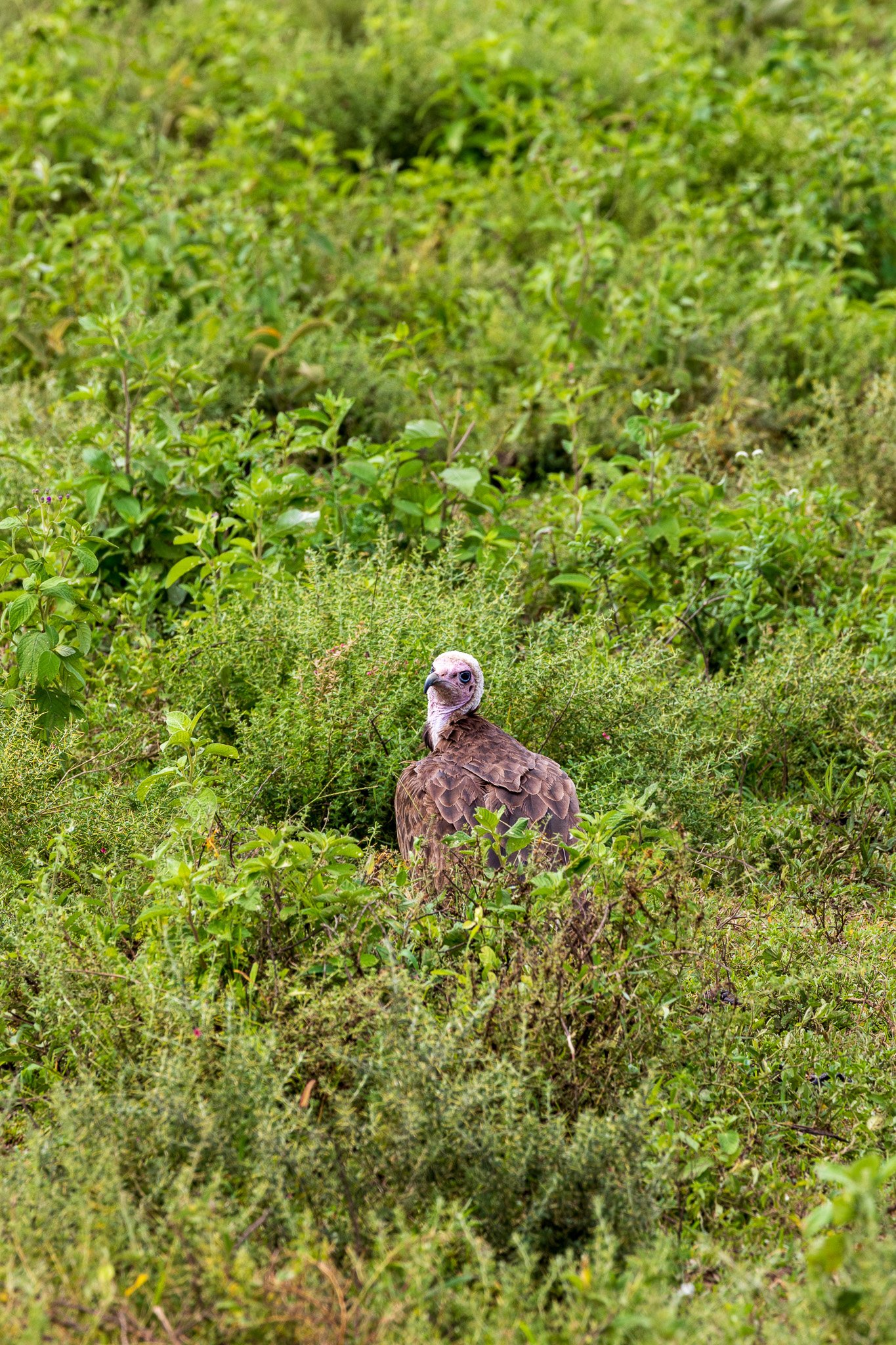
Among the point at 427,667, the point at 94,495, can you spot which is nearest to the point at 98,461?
the point at 94,495

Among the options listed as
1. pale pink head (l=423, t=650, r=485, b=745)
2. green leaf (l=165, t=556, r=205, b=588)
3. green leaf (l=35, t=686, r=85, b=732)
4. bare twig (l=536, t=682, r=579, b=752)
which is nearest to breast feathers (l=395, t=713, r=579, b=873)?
pale pink head (l=423, t=650, r=485, b=745)

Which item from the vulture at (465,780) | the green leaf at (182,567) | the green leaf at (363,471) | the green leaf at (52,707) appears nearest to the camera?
the vulture at (465,780)

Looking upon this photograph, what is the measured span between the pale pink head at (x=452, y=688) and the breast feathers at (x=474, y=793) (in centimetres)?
15

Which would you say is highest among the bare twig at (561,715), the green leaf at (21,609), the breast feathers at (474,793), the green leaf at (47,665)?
the green leaf at (21,609)

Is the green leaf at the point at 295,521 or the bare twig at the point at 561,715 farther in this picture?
the green leaf at the point at 295,521

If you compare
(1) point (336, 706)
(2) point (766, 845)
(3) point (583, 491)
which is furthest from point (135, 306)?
(2) point (766, 845)

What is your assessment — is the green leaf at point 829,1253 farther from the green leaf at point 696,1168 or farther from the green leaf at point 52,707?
the green leaf at point 52,707

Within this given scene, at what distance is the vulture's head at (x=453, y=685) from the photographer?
4637 mm

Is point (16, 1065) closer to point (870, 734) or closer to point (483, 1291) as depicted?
point (483, 1291)

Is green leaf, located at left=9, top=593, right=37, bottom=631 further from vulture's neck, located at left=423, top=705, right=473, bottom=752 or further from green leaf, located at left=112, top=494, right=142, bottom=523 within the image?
vulture's neck, located at left=423, top=705, right=473, bottom=752

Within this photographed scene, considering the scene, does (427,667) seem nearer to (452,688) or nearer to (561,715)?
(452,688)

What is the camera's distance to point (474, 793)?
4.30m

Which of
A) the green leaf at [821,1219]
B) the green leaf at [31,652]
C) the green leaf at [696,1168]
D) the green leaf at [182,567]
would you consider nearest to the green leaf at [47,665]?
the green leaf at [31,652]

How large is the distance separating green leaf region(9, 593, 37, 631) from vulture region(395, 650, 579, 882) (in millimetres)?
1315
